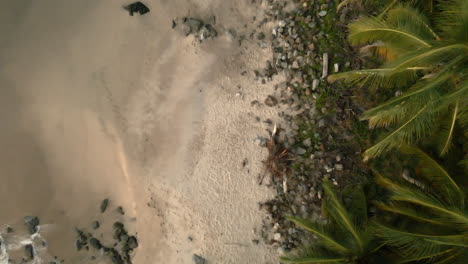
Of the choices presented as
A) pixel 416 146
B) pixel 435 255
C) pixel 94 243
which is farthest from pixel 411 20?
pixel 94 243

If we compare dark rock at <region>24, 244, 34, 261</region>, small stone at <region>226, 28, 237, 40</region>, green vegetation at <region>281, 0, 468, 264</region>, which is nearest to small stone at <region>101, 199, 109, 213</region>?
dark rock at <region>24, 244, 34, 261</region>

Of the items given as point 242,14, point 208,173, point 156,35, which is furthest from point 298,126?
point 156,35

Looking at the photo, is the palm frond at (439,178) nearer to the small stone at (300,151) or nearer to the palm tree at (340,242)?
the palm tree at (340,242)

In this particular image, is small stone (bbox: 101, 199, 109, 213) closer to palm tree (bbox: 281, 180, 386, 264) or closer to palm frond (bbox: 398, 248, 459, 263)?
palm tree (bbox: 281, 180, 386, 264)

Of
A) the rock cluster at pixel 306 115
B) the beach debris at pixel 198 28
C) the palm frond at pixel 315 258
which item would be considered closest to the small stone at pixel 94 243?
the rock cluster at pixel 306 115

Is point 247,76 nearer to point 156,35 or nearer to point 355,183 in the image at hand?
point 156,35
